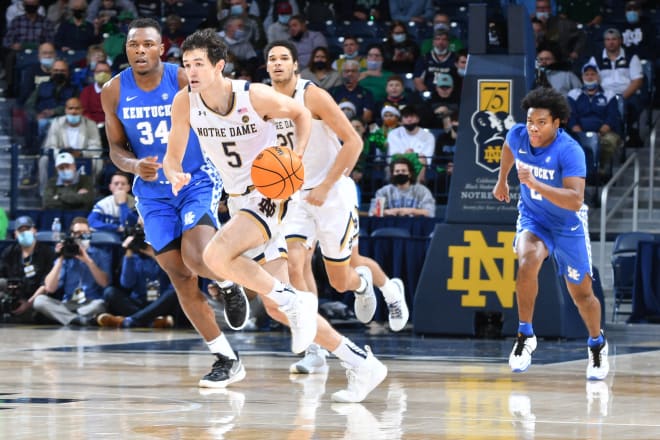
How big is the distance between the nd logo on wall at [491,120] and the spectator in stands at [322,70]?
20.2 ft

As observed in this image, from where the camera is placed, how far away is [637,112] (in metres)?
17.9

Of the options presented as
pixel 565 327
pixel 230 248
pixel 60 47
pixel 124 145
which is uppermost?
pixel 60 47

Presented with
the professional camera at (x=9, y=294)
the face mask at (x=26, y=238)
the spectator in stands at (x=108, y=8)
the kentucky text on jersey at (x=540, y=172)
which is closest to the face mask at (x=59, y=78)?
the spectator in stands at (x=108, y=8)

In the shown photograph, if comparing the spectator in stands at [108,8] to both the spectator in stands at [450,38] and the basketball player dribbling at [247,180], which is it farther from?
the basketball player dribbling at [247,180]

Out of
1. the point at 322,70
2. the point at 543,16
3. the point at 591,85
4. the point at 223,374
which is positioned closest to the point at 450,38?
Result: the point at 543,16

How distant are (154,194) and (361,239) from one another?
20.8 feet

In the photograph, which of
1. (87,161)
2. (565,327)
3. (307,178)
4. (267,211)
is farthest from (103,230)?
(267,211)

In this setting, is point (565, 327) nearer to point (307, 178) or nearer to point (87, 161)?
point (307, 178)

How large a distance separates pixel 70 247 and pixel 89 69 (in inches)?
247

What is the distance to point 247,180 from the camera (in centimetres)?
765

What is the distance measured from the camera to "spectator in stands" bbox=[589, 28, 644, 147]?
17.9 m

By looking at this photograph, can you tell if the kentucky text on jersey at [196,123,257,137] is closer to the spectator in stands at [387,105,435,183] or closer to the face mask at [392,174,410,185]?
the face mask at [392,174,410,185]

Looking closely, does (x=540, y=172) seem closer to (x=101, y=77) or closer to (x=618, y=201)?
(x=618, y=201)

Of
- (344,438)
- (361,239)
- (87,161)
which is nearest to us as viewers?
(344,438)
